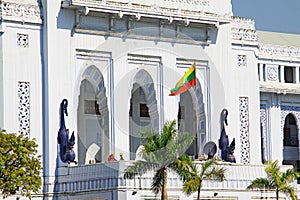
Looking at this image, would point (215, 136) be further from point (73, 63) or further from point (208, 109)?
point (73, 63)

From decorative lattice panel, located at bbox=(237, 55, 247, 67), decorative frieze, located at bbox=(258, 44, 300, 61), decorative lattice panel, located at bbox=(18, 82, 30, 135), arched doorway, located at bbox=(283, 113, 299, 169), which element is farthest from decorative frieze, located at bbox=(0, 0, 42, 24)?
arched doorway, located at bbox=(283, 113, 299, 169)

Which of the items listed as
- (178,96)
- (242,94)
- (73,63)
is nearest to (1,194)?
(73,63)

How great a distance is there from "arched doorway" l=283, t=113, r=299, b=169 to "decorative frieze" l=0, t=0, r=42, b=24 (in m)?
18.6

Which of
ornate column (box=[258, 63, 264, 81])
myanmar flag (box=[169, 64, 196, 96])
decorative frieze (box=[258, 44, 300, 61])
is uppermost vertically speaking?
decorative frieze (box=[258, 44, 300, 61])

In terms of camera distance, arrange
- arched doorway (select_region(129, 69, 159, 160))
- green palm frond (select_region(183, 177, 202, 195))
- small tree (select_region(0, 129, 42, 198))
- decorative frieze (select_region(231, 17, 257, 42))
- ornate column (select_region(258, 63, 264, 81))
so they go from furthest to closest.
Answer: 1. ornate column (select_region(258, 63, 264, 81))
2. decorative frieze (select_region(231, 17, 257, 42))
3. arched doorway (select_region(129, 69, 159, 160))
4. small tree (select_region(0, 129, 42, 198))
5. green palm frond (select_region(183, 177, 202, 195))

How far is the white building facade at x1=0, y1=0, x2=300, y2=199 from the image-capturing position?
55.4 meters

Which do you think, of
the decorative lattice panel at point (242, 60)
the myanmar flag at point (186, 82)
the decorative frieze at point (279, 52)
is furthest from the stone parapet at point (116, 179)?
the decorative frieze at point (279, 52)

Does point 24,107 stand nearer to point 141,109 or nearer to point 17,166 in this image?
point 17,166

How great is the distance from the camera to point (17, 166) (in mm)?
52281

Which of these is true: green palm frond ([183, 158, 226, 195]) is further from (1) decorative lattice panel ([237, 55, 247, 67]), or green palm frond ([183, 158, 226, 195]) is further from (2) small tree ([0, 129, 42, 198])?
(1) decorative lattice panel ([237, 55, 247, 67])

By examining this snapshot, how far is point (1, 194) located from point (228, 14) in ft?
48.5

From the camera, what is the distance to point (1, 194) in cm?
5406

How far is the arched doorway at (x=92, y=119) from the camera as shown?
58188mm

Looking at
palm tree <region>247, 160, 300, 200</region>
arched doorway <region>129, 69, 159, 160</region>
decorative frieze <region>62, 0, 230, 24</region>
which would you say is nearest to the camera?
palm tree <region>247, 160, 300, 200</region>
